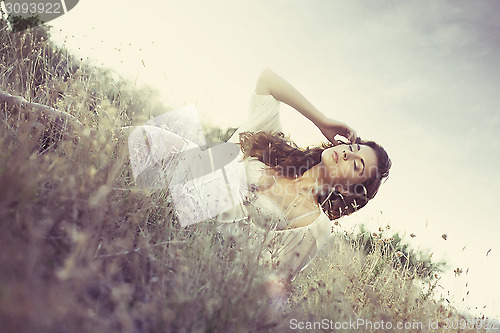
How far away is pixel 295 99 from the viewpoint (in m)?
3.70

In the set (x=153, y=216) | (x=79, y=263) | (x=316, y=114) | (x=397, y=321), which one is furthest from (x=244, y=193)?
(x=79, y=263)

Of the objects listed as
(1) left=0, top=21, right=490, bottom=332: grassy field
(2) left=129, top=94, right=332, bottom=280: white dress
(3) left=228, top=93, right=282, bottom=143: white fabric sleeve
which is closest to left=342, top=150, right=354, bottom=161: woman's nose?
(2) left=129, top=94, right=332, bottom=280: white dress

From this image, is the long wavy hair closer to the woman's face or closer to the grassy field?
the woman's face

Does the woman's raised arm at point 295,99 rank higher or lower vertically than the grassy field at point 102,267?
higher

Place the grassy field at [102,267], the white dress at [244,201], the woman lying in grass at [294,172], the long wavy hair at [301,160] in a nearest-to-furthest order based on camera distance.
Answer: the grassy field at [102,267] < the white dress at [244,201] < the woman lying in grass at [294,172] < the long wavy hair at [301,160]

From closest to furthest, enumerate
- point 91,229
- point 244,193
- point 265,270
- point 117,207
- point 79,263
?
point 79,263, point 91,229, point 117,207, point 265,270, point 244,193

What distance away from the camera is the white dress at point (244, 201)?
6.74ft

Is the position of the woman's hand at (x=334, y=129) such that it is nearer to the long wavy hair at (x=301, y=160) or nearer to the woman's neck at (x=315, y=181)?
the long wavy hair at (x=301, y=160)

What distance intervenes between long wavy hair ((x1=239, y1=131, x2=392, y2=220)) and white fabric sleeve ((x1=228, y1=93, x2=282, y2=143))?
68mm

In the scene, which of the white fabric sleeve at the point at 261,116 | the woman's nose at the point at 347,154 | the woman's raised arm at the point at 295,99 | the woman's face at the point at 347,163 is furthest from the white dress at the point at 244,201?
the woman's nose at the point at 347,154

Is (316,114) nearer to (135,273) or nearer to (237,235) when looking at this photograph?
(237,235)

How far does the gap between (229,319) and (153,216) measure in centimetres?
96

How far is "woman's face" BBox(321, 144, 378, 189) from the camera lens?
3.53m

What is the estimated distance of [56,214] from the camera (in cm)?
125
